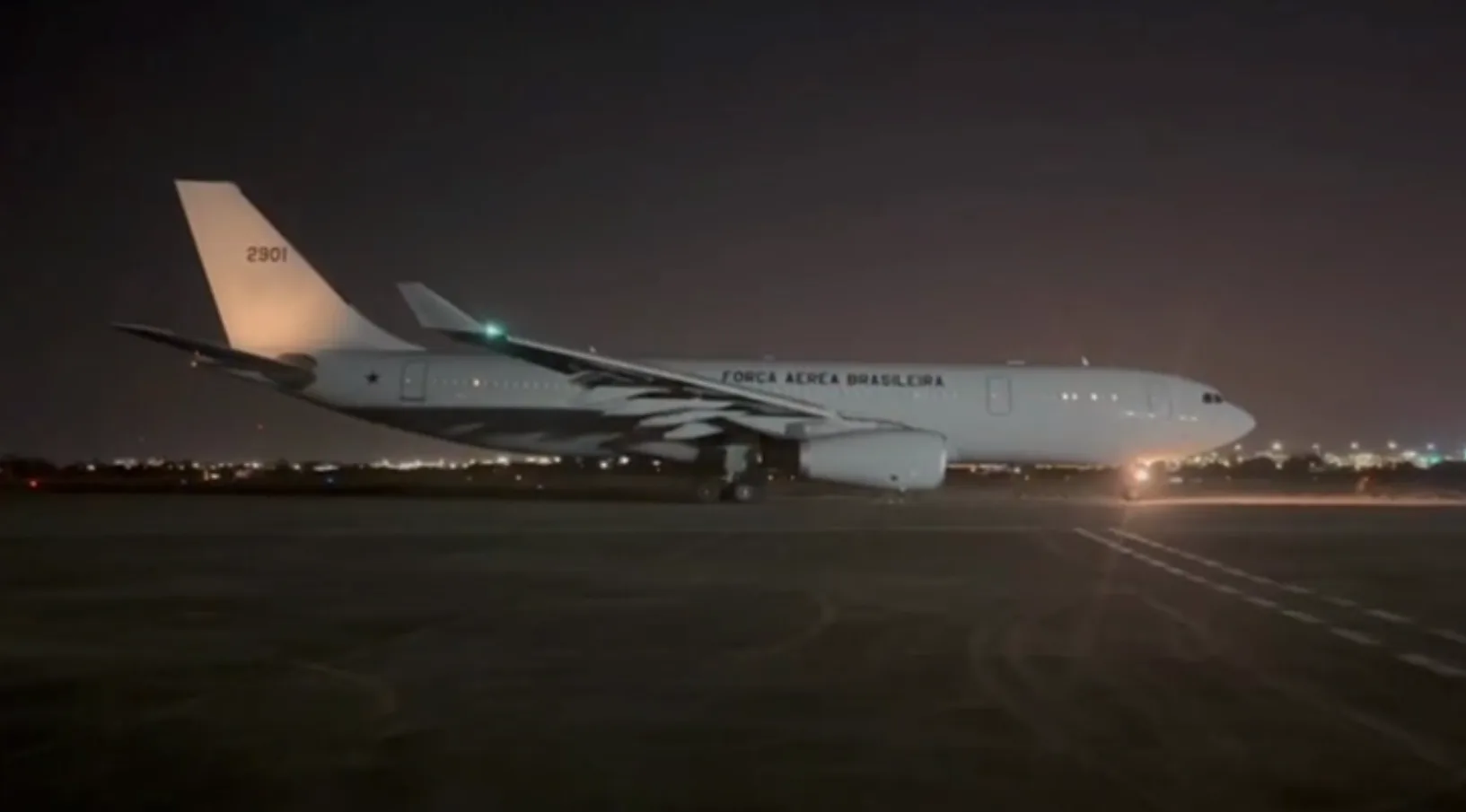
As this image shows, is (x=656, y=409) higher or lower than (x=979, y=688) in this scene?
higher

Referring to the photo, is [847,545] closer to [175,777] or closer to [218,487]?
[175,777]

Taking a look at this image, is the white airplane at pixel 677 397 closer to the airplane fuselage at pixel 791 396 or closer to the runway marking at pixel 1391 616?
the airplane fuselage at pixel 791 396

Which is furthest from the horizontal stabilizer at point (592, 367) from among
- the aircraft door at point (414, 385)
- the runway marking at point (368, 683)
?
the runway marking at point (368, 683)

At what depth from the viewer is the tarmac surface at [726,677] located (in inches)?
262

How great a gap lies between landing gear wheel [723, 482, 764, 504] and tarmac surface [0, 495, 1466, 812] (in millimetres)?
11798

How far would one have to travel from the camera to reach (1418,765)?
7.00 m

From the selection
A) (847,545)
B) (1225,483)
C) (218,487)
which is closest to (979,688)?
(847,545)

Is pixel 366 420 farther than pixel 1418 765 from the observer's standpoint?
Yes

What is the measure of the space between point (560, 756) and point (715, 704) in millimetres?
1514

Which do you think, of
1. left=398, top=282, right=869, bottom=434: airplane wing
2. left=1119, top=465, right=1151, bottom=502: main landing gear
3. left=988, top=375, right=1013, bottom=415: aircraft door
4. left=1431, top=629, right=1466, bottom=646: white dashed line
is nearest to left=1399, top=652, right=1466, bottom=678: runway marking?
left=1431, top=629, right=1466, bottom=646: white dashed line

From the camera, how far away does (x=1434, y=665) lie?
10117mm

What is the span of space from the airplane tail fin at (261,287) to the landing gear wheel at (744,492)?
29.5ft

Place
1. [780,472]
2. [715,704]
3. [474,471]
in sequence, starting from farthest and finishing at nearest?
[474,471], [780,472], [715,704]

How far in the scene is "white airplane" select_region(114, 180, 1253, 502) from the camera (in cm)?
3069
